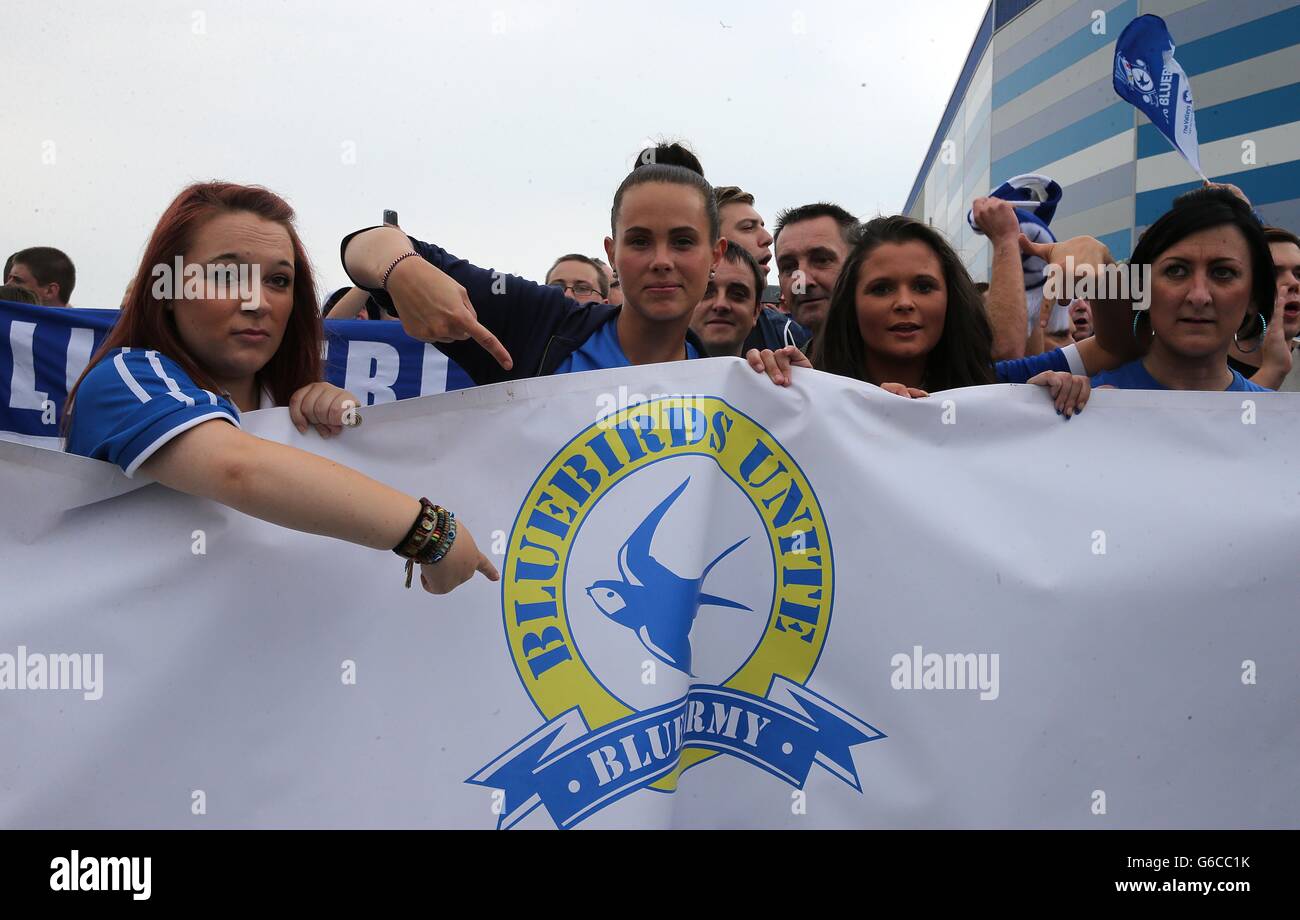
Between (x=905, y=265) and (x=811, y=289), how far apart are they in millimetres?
1543

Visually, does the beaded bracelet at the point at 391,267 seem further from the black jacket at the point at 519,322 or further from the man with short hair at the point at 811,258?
the man with short hair at the point at 811,258

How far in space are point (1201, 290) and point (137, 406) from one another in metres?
2.32

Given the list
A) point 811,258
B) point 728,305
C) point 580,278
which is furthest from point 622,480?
point 580,278

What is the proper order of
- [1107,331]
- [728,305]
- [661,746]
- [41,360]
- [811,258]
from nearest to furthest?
[661,746]
[1107,331]
[728,305]
[811,258]
[41,360]

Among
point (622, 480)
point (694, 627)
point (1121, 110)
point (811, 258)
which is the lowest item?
point (694, 627)

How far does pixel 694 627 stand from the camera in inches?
86.6

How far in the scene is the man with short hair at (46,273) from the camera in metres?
6.06

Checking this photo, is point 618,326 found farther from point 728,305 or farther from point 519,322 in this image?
point 728,305

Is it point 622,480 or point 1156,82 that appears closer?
point 622,480
